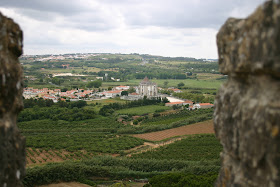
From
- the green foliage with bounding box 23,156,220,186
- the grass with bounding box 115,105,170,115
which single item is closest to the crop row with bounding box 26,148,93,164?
the green foliage with bounding box 23,156,220,186

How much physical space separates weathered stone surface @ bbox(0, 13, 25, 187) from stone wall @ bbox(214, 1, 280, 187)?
5.12m

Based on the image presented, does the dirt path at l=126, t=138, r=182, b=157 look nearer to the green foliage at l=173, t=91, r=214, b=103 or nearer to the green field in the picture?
the green field

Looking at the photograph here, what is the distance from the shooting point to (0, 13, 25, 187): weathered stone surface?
6227mm

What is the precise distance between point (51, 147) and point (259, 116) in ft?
113

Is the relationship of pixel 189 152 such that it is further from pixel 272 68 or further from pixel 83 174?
pixel 272 68

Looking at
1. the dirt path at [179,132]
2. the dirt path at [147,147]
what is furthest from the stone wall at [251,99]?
the dirt path at [179,132]

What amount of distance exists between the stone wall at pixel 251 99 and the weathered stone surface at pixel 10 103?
5118 millimetres

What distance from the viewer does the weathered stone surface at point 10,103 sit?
6227 millimetres

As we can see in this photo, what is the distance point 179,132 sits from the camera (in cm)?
4297

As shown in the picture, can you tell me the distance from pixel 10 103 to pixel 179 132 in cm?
3786

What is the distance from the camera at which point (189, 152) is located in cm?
3142

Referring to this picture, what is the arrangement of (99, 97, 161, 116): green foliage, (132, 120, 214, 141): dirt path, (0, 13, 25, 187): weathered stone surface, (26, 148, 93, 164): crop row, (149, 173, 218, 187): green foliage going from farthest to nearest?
(99, 97, 161, 116): green foliage, (132, 120, 214, 141): dirt path, (26, 148, 93, 164): crop row, (149, 173, 218, 187): green foliage, (0, 13, 25, 187): weathered stone surface

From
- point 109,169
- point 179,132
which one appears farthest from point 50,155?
point 179,132

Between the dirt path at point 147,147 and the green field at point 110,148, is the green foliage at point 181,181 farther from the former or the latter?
the dirt path at point 147,147
